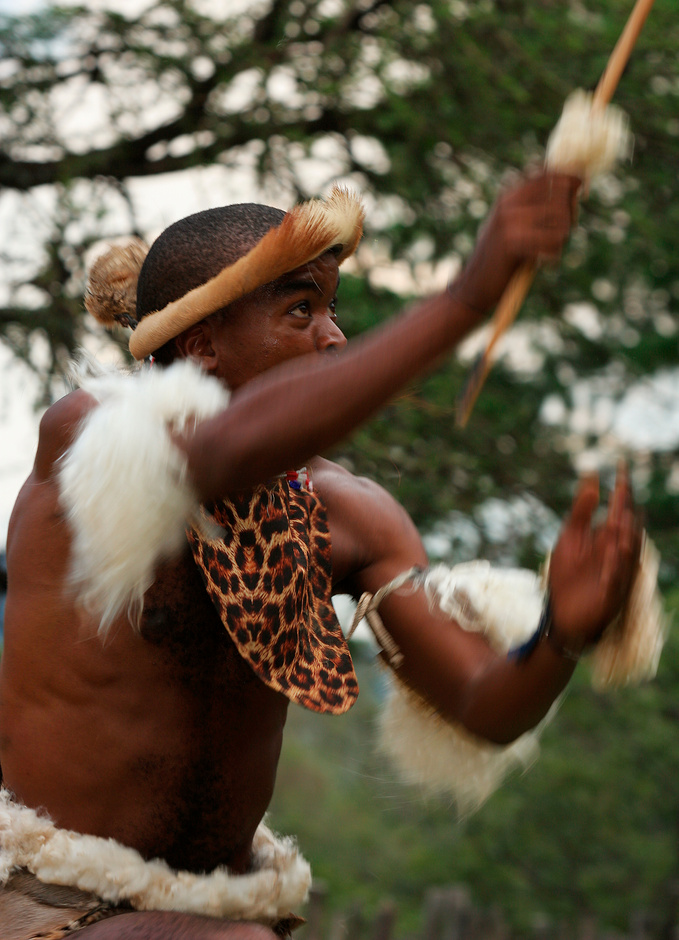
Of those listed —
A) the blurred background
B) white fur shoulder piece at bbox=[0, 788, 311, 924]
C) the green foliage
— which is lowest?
the green foliage

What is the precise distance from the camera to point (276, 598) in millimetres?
2049

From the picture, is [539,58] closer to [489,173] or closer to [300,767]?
[489,173]

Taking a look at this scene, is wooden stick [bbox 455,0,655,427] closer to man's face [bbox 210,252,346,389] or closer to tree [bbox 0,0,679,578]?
man's face [bbox 210,252,346,389]

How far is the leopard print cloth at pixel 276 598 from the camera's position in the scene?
1.97m

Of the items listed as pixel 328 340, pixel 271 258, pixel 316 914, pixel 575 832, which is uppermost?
pixel 271 258

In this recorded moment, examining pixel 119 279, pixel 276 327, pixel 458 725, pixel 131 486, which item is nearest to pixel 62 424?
pixel 131 486

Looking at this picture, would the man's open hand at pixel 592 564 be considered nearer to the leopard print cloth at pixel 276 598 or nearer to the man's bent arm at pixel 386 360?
the man's bent arm at pixel 386 360

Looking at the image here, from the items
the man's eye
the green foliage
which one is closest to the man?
the man's eye

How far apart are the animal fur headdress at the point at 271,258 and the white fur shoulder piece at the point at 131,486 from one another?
196 mm

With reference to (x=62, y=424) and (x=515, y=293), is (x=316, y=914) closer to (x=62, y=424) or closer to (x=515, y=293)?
(x=62, y=424)

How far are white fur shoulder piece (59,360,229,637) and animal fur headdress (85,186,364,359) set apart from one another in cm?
20

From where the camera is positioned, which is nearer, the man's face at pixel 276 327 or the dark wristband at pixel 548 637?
the dark wristband at pixel 548 637

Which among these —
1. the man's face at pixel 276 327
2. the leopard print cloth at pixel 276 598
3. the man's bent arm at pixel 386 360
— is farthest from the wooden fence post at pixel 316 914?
the man's bent arm at pixel 386 360

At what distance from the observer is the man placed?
174 centimetres
